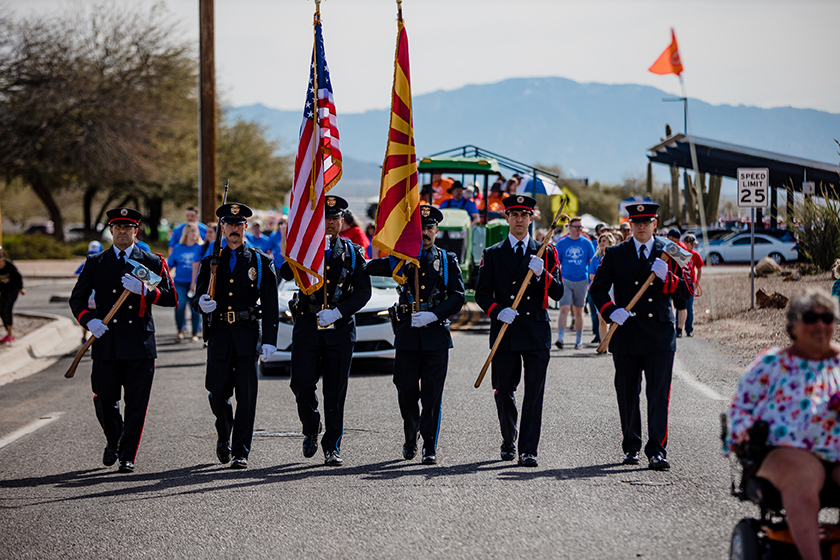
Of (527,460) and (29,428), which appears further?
(29,428)

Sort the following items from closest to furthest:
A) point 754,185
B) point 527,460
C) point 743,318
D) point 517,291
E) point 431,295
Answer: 1. point 527,460
2. point 517,291
3. point 431,295
4. point 743,318
5. point 754,185

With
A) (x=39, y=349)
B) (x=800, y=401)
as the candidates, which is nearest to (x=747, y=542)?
(x=800, y=401)

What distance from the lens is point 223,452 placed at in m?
6.92

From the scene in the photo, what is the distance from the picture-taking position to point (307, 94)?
7848mm

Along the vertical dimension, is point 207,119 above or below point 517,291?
above

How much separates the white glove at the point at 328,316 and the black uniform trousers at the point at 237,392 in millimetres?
628

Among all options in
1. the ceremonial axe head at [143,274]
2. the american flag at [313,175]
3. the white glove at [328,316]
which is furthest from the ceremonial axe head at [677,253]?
the ceremonial axe head at [143,274]

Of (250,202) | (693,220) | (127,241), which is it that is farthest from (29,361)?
(693,220)

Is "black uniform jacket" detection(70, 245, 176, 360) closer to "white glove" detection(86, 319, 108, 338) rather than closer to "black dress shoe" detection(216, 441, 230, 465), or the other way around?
"white glove" detection(86, 319, 108, 338)

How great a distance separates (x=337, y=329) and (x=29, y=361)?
7943 mm

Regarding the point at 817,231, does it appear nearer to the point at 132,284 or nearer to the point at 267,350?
the point at 267,350

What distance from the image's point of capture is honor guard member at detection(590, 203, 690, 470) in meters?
6.84

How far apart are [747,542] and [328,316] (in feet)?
12.7

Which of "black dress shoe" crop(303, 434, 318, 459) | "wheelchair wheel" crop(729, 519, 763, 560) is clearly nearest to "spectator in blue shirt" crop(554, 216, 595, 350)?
"black dress shoe" crop(303, 434, 318, 459)
